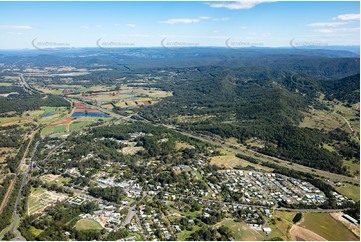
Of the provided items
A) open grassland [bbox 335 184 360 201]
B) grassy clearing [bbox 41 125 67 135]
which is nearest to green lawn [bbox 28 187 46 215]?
grassy clearing [bbox 41 125 67 135]

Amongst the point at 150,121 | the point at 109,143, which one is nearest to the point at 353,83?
the point at 150,121

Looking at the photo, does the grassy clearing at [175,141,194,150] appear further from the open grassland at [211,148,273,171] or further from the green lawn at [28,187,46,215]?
the green lawn at [28,187,46,215]

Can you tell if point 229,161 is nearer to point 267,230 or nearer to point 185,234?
point 267,230

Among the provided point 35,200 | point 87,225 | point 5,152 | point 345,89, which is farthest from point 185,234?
point 345,89

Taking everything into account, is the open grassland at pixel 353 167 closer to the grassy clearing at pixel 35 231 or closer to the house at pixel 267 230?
the house at pixel 267 230

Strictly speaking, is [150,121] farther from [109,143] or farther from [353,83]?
[353,83]

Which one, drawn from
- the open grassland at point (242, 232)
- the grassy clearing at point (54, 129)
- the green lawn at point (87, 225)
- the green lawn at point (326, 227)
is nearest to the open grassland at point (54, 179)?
the green lawn at point (87, 225)
